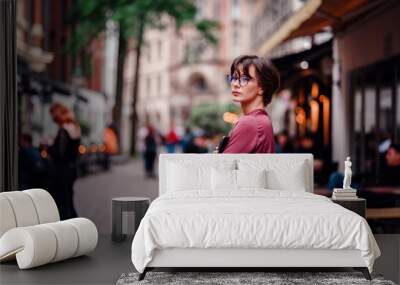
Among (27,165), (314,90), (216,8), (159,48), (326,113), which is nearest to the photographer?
(27,165)

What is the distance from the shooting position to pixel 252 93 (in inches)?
320

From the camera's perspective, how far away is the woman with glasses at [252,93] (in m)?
8.06

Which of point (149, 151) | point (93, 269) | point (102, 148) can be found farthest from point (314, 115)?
point (93, 269)

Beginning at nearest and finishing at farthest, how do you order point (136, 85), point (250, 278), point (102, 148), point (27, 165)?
point (250, 278)
point (27, 165)
point (102, 148)
point (136, 85)

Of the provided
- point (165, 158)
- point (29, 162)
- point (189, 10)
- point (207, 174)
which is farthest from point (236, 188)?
point (189, 10)

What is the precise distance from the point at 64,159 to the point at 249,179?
2.94 m

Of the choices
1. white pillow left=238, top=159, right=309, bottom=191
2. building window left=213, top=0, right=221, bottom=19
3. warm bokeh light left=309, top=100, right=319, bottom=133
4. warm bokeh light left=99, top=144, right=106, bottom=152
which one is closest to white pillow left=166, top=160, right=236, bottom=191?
white pillow left=238, top=159, right=309, bottom=191

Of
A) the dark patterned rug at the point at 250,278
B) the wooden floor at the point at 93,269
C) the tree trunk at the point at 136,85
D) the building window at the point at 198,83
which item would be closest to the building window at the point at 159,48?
the building window at the point at 198,83

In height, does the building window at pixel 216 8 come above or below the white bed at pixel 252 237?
above

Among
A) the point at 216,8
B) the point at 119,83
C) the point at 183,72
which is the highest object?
the point at 216,8

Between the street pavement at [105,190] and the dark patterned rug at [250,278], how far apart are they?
4201mm

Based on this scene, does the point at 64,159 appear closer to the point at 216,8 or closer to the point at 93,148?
the point at 93,148

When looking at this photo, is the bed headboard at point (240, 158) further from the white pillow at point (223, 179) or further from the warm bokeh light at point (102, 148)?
the warm bokeh light at point (102, 148)

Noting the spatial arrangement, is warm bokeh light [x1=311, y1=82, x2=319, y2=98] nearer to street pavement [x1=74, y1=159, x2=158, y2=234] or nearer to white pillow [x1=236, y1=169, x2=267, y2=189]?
street pavement [x1=74, y1=159, x2=158, y2=234]
